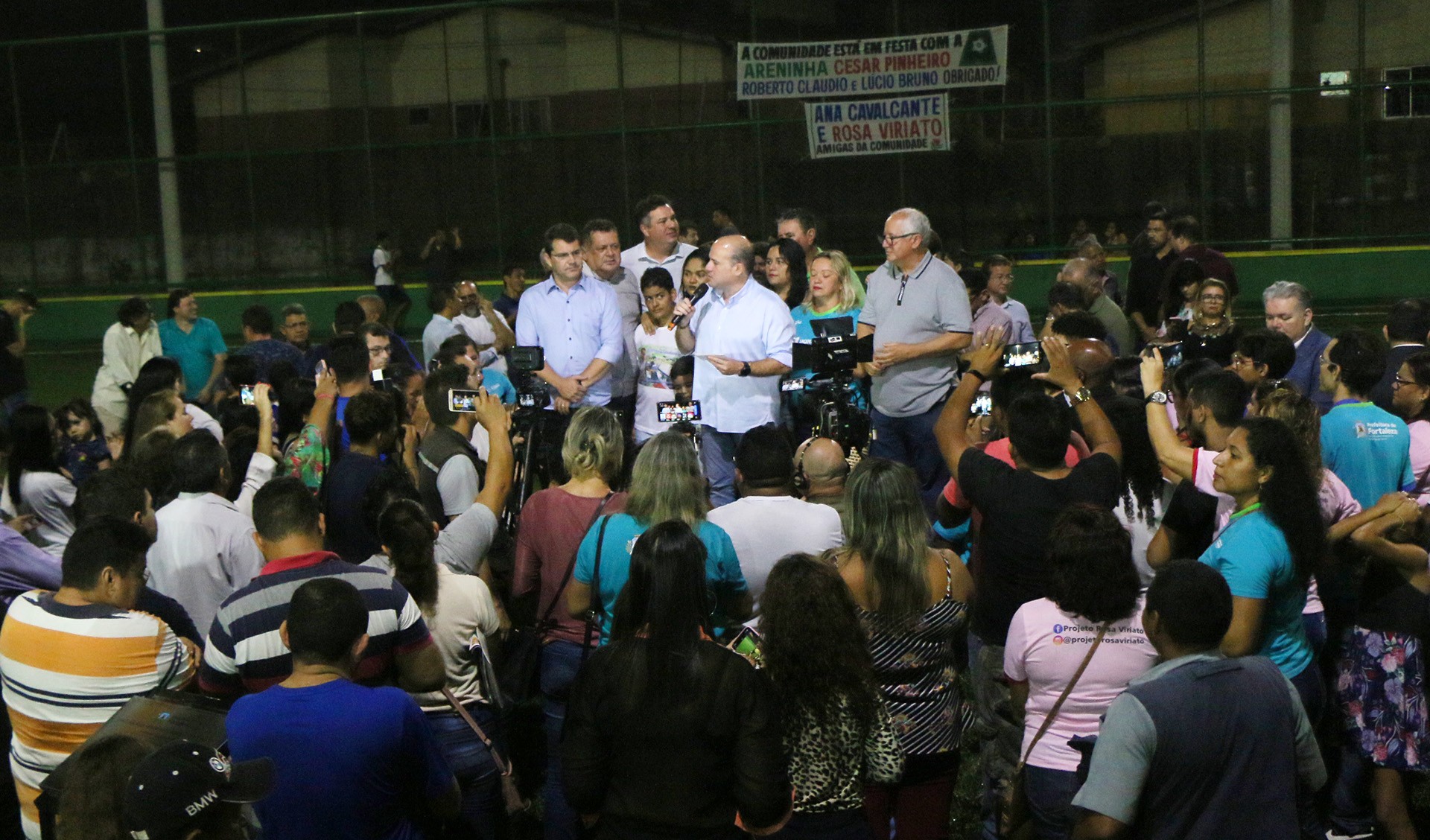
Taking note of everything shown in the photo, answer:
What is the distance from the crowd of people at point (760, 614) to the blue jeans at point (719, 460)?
0.70 meters

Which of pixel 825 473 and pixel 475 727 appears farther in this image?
pixel 825 473

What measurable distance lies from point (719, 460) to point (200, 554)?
10.5ft

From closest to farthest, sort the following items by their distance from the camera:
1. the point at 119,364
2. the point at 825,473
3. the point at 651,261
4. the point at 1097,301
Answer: the point at 825,473 < the point at 651,261 < the point at 1097,301 < the point at 119,364

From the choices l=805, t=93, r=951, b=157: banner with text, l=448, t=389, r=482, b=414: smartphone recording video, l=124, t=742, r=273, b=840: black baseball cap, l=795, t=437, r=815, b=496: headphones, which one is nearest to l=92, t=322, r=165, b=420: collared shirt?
l=448, t=389, r=482, b=414: smartphone recording video

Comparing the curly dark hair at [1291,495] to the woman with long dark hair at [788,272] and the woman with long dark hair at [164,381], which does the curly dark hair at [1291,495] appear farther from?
the woman with long dark hair at [164,381]

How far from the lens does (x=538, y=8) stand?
21.3m

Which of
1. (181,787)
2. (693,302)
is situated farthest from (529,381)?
(181,787)

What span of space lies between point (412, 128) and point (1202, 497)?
19.0 meters

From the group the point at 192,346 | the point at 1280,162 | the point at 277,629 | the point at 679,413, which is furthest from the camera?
the point at 1280,162

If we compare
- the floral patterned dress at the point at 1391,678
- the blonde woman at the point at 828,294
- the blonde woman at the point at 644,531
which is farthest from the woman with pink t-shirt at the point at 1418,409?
the blonde woman at the point at 828,294

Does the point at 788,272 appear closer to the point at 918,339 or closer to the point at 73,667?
the point at 918,339

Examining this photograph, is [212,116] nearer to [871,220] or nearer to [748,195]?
[748,195]

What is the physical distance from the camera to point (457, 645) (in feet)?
13.7

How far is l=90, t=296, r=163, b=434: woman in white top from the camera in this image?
10.2 m
